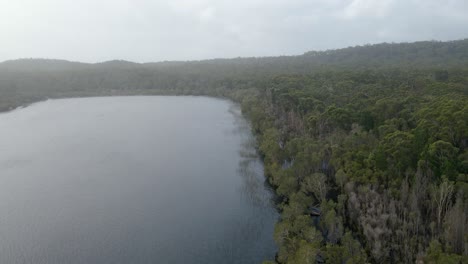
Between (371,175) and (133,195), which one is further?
(133,195)

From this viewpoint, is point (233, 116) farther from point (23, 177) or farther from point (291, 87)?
point (23, 177)

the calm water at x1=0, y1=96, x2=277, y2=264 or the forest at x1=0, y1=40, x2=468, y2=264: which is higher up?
the forest at x1=0, y1=40, x2=468, y2=264

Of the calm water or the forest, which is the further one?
the calm water

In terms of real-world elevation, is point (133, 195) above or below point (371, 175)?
below

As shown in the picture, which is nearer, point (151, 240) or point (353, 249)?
point (353, 249)

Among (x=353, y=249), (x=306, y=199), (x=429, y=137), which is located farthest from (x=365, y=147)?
(x=353, y=249)

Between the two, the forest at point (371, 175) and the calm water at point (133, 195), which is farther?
the calm water at point (133, 195)

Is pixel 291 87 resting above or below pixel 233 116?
above

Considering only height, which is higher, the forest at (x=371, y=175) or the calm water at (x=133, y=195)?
the forest at (x=371, y=175)
